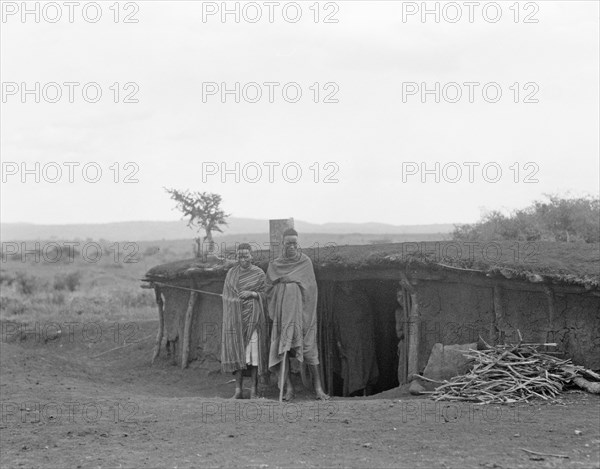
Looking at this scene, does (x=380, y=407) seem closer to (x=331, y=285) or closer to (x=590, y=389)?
(x=590, y=389)

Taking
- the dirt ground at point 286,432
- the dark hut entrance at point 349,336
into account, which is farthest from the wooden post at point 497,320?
the dark hut entrance at point 349,336

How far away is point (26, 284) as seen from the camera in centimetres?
3092

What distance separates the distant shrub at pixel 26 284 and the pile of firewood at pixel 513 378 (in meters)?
22.5

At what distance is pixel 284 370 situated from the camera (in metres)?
12.0

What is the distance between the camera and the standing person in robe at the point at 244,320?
12.2 metres

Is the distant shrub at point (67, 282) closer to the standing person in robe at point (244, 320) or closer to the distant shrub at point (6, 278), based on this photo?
the distant shrub at point (6, 278)

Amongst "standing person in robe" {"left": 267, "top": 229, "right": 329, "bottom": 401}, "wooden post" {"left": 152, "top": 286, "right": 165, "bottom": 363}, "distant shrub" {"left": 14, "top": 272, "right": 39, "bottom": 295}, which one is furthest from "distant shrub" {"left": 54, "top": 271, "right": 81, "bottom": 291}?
"standing person in robe" {"left": 267, "top": 229, "right": 329, "bottom": 401}

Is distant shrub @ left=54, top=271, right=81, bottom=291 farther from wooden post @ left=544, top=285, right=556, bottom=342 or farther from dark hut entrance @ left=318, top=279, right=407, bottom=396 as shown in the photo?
wooden post @ left=544, top=285, right=556, bottom=342

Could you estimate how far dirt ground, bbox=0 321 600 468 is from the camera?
25.7 feet

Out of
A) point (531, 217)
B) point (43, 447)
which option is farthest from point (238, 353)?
point (531, 217)

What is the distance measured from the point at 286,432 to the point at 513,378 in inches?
114

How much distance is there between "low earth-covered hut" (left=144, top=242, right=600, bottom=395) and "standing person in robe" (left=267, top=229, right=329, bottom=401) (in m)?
0.76

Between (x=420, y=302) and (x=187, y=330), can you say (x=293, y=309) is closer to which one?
(x=420, y=302)

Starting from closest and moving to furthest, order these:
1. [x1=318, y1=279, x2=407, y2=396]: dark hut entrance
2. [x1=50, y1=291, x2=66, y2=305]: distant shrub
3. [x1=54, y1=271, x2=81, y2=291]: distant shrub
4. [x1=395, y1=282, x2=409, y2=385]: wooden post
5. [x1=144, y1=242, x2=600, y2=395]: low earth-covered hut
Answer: [x1=144, y1=242, x2=600, y2=395]: low earth-covered hut < [x1=395, y1=282, x2=409, y2=385]: wooden post < [x1=318, y1=279, x2=407, y2=396]: dark hut entrance < [x1=50, y1=291, x2=66, y2=305]: distant shrub < [x1=54, y1=271, x2=81, y2=291]: distant shrub
